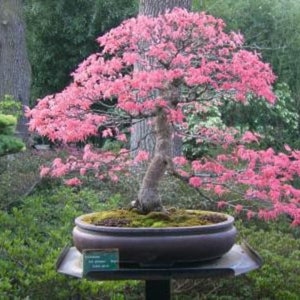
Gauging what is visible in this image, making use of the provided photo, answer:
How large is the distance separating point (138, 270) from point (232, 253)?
0.57 meters

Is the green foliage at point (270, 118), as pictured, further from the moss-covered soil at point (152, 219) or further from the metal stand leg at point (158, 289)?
the metal stand leg at point (158, 289)

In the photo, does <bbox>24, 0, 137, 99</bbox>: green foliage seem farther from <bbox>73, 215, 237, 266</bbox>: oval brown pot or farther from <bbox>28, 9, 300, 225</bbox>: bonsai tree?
<bbox>73, 215, 237, 266</bbox>: oval brown pot

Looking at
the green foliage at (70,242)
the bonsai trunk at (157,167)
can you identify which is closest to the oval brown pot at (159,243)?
the bonsai trunk at (157,167)

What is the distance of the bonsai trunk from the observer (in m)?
3.03

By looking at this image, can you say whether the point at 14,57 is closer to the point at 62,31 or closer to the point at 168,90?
the point at 62,31

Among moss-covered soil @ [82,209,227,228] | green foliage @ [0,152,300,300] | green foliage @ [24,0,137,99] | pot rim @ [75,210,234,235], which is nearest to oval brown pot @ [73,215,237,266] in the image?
pot rim @ [75,210,234,235]

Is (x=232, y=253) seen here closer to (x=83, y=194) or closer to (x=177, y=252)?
(x=177, y=252)

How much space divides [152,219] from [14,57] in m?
7.64

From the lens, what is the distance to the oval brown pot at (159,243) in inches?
97.9

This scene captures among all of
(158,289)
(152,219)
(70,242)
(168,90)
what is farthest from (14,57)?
→ (158,289)

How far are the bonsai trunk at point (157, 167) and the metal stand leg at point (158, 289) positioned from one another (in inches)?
14.9

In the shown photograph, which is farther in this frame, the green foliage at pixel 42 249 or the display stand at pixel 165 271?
the green foliage at pixel 42 249

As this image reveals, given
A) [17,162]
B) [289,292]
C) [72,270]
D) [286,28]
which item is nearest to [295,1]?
[286,28]

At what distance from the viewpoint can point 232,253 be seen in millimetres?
2861
